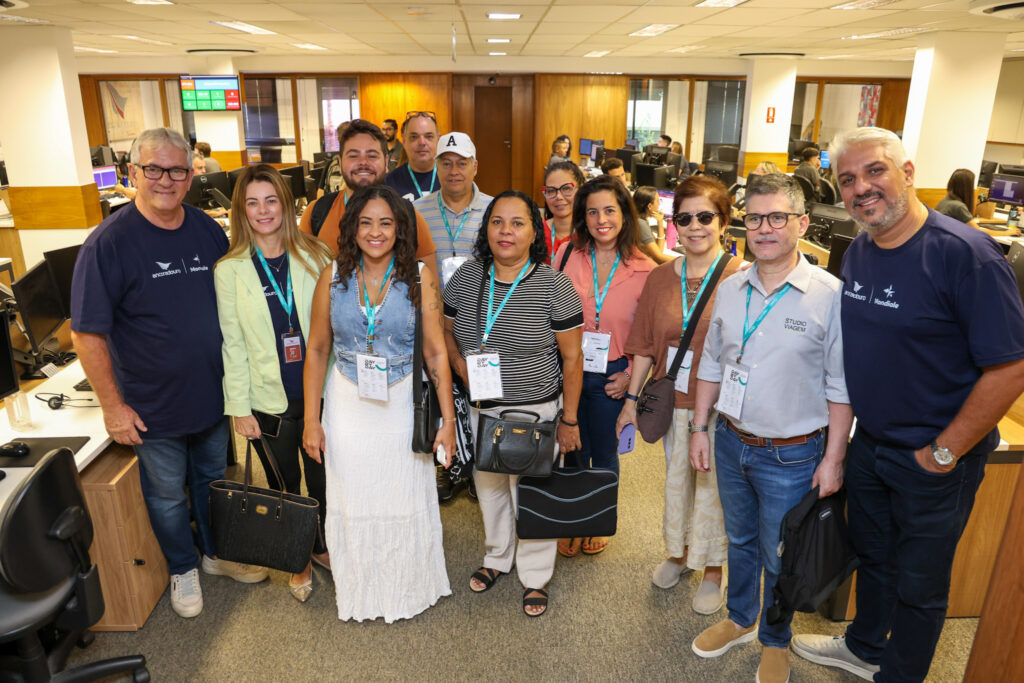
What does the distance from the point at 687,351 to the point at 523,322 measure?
1.95 feet

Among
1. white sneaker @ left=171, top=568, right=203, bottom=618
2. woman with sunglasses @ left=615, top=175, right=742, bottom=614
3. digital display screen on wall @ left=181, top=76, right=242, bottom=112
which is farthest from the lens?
digital display screen on wall @ left=181, top=76, right=242, bottom=112

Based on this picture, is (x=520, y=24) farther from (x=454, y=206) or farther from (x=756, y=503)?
(x=756, y=503)

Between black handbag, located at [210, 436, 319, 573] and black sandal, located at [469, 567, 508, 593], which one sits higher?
black handbag, located at [210, 436, 319, 573]

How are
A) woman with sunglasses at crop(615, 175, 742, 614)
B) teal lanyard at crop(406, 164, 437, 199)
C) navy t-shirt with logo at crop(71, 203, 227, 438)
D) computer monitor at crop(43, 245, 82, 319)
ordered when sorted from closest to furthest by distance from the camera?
navy t-shirt with logo at crop(71, 203, 227, 438), woman with sunglasses at crop(615, 175, 742, 614), computer monitor at crop(43, 245, 82, 319), teal lanyard at crop(406, 164, 437, 199)

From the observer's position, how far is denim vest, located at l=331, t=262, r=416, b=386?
7.75ft

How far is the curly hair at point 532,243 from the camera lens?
2410 millimetres

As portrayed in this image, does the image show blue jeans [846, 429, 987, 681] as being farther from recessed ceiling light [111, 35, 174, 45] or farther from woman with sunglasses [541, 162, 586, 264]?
recessed ceiling light [111, 35, 174, 45]

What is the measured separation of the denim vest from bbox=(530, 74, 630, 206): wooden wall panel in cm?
1201

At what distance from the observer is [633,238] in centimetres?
275

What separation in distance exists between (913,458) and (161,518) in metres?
2.60

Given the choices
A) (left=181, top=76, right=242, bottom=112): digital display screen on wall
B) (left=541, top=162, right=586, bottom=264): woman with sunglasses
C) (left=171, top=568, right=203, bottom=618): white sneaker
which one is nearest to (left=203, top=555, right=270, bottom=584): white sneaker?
(left=171, top=568, right=203, bottom=618): white sneaker

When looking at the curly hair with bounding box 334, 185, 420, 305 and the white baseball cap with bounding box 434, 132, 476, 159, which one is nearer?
the curly hair with bounding box 334, 185, 420, 305

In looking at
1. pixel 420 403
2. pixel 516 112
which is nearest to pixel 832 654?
pixel 420 403

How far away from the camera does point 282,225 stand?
8.29ft
